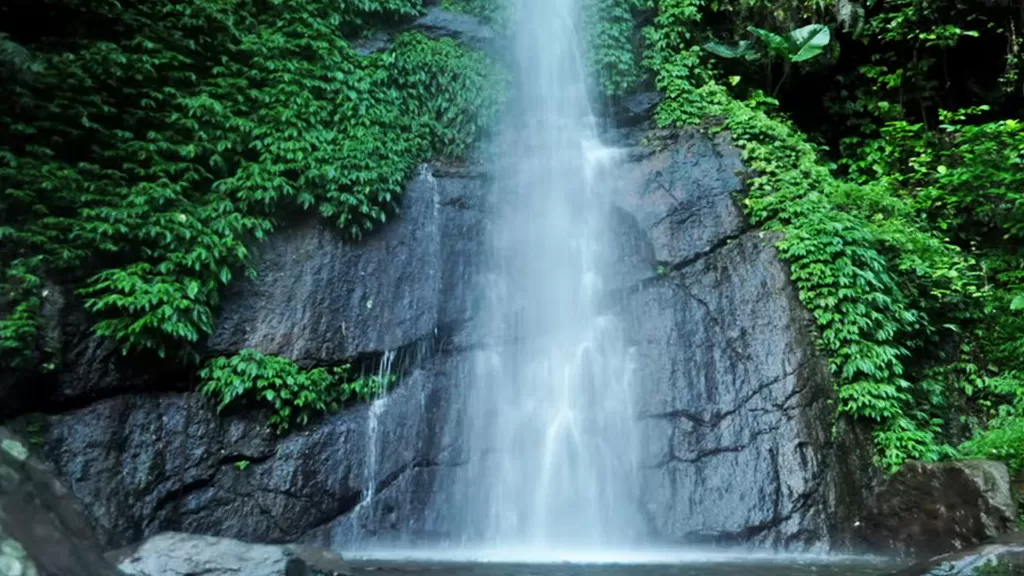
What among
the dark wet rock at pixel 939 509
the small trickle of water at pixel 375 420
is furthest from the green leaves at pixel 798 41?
the small trickle of water at pixel 375 420

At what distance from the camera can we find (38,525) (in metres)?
3.18

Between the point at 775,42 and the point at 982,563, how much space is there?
9.36 m

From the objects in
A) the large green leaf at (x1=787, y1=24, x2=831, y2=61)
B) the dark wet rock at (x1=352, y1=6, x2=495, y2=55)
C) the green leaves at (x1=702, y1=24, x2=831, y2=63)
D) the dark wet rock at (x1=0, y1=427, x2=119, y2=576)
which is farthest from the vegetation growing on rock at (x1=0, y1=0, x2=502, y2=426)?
the large green leaf at (x1=787, y1=24, x2=831, y2=61)

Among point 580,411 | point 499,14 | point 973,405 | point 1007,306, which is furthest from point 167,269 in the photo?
point 1007,306

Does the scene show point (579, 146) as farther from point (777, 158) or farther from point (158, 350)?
point (158, 350)

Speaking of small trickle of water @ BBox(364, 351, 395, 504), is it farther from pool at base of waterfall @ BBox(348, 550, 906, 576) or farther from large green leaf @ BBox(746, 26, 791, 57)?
large green leaf @ BBox(746, 26, 791, 57)

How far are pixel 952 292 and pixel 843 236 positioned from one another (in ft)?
5.69

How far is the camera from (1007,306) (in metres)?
9.46

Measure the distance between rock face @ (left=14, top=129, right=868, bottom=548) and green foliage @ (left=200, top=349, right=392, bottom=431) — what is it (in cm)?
18

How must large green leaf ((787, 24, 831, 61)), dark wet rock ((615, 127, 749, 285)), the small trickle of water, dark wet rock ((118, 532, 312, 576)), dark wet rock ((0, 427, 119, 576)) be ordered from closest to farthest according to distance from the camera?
dark wet rock ((0, 427, 119, 576)), dark wet rock ((118, 532, 312, 576)), the small trickle of water, dark wet rock ((615, 127, 749, 285)), large green leaf ((787, 24, 831, 61))

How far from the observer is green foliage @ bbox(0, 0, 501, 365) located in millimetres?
7555

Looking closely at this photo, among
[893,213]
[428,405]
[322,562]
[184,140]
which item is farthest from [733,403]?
[184,140]

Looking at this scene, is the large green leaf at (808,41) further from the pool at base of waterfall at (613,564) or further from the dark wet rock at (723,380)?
the pool at base of waterfall at (613,564)

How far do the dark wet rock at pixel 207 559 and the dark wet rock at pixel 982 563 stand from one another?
417cm
